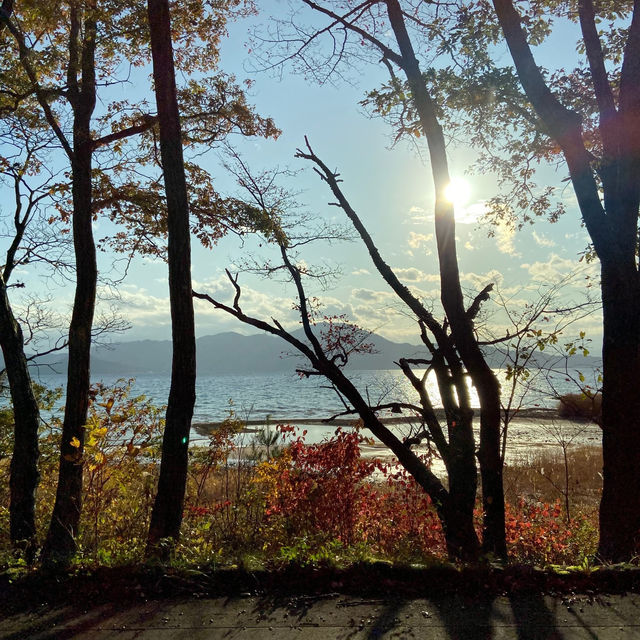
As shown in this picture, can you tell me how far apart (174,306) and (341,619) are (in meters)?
3.60

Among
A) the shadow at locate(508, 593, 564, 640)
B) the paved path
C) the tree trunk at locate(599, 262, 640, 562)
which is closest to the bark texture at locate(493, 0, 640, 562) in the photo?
the tree trunk at locate(599, 262, 640, 562)

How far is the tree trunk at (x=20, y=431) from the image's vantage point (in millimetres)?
6410

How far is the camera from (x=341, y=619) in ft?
10.0

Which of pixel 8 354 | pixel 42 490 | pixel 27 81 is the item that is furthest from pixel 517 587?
pixel 27 81

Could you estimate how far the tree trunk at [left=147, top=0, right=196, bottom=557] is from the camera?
5.10m

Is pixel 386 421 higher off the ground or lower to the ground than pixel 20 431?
lower

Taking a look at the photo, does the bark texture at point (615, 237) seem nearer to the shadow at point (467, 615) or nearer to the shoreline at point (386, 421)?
the shadow at point (467, 615)

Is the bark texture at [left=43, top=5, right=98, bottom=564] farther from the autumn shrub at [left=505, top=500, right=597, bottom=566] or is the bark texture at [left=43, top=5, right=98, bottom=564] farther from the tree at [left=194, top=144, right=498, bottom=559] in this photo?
the autumn shrub at [left=505, top=500, right=597, bottom=566]

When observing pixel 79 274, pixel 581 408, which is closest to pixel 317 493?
pixel 79 274

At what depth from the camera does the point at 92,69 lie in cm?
731

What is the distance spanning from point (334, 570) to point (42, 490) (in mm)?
7226

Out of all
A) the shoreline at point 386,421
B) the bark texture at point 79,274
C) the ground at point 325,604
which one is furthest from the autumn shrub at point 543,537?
the shoreline at point 386,421

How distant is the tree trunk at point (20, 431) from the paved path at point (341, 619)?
3.89 metres

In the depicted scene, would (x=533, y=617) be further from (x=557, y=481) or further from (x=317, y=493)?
(x=557, y=481)
